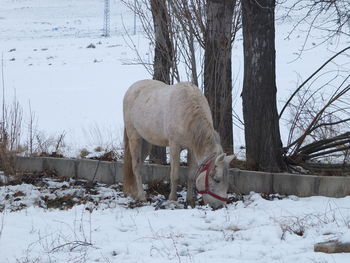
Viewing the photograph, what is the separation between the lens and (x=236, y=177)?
362 inches

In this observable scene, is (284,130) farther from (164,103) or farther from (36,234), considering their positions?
(36,234)

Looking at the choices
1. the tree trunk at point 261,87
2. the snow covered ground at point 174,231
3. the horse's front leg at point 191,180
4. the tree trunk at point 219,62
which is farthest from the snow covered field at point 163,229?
the tree trunk at point 219,62

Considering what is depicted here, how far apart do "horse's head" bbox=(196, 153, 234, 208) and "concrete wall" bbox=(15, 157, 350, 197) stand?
102 centimetres

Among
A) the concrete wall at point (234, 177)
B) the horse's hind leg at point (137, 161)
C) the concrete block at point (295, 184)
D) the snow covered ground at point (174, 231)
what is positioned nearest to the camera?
the snow covered ground at point (174, 231)

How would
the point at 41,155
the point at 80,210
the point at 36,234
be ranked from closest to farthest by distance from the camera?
the point at 36,234 → the point at 80,210 → the point at 41,155

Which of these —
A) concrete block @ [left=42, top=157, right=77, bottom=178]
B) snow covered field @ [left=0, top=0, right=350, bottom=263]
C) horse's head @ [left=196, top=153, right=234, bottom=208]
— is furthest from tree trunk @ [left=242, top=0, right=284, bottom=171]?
concrete block @ [left=42, top=157, right=77, bottom=178]

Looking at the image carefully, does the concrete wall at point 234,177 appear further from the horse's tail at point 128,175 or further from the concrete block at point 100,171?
the horse's tail at point 128,175

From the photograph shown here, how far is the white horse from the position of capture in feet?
26.7

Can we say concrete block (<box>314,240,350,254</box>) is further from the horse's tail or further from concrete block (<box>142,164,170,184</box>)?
concrete block (<box>142,164,170,184</box>)

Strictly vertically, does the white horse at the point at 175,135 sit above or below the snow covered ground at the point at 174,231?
above

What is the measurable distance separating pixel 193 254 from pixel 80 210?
2.62 metres

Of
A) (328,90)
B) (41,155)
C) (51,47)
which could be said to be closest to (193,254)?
(41,155)

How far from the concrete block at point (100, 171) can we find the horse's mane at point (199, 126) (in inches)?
90.8

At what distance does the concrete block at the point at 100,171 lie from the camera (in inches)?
407
